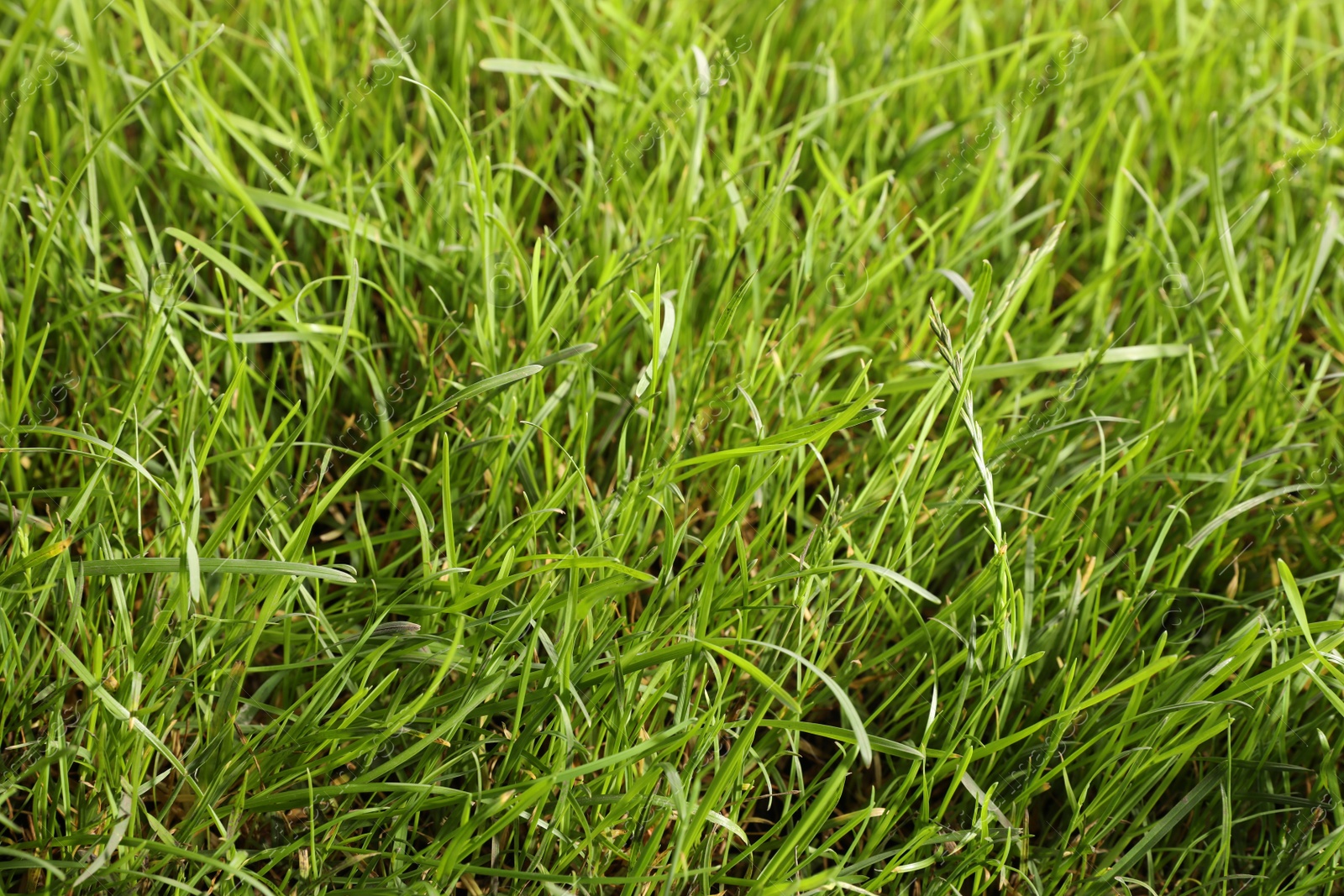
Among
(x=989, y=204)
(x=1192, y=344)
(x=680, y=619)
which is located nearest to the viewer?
(x=680, y=619)

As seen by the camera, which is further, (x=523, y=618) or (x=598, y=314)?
(x=598, y=314)

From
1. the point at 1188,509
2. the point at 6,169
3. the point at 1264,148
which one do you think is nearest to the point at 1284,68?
the point at 1264,148

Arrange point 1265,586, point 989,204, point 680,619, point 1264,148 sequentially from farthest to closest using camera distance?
point 1264,148 < point 989,204 < point 1265,586 < point 680,619

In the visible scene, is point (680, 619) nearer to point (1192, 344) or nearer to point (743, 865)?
point (743, 865)

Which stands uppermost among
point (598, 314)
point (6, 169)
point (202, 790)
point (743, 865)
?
point (6, 169)

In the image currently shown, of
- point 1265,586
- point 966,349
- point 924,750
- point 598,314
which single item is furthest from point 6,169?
point 1265,586

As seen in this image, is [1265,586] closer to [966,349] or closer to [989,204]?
[966,349]

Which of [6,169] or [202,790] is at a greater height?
[6,169]
